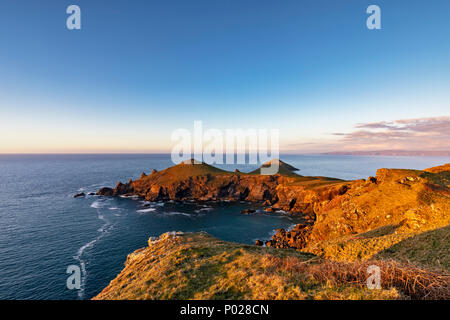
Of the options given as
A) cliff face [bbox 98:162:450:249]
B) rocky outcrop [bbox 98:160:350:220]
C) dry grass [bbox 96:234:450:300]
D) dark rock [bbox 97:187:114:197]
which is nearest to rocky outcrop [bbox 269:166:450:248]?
cliff face [bbox 98:162:450:249]

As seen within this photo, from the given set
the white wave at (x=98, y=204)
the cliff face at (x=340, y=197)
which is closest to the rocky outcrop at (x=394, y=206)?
the cliff face at (x=340, y=197)

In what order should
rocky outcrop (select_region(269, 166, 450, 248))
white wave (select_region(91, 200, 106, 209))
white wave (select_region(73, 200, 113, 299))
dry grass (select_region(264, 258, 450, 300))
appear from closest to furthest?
dry grass (select_region(264, 258, 450, 300))
rocky outcrop (select_region(269, 166, 450, 248))
white wave (select_region(73, 200, 113, 299))
white wave (select_region(91, 200, 106, 209))

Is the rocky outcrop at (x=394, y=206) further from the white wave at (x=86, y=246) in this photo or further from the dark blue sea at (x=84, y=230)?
the white wave at (x=86, y=246)

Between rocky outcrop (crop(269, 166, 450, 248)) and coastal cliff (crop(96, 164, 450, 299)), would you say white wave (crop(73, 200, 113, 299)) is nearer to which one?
coastal cliff (crop(96, 164, 450, 299))

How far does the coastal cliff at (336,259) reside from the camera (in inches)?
303

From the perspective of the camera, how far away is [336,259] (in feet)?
58.4

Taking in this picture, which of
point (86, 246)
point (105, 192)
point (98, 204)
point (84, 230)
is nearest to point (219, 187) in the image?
point (98, 204)

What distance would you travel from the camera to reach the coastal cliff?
7.70 m

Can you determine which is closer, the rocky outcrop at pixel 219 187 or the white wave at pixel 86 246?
the white wave at pixel 86 246

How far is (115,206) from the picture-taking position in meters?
80.8

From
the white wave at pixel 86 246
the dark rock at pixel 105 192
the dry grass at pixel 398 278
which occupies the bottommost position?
the white wave at pixel 86 246

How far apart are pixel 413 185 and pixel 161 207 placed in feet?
275
